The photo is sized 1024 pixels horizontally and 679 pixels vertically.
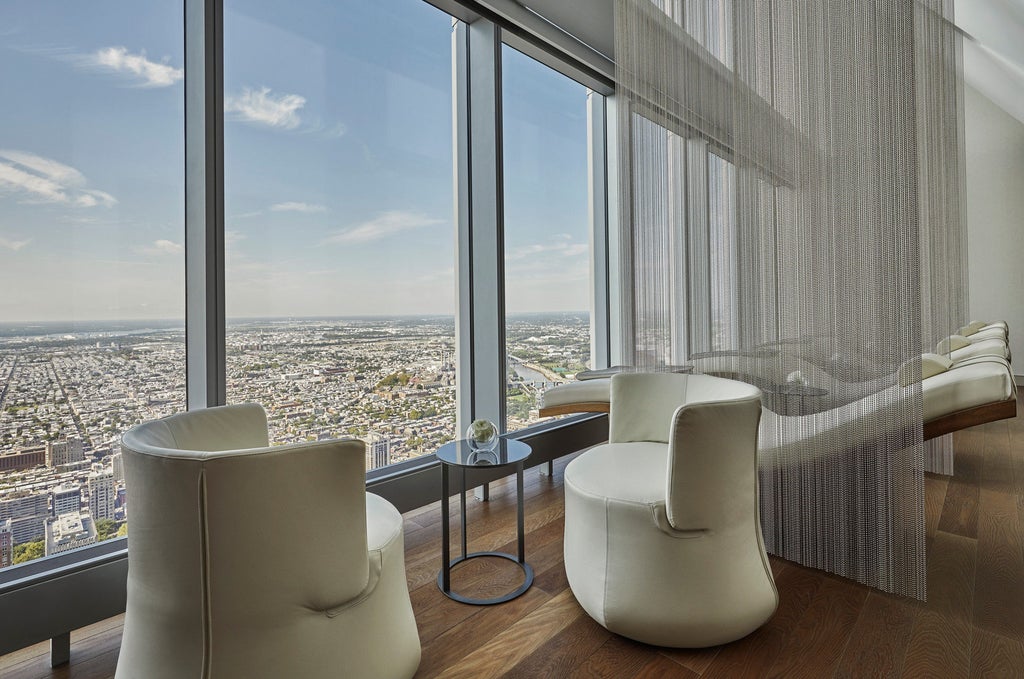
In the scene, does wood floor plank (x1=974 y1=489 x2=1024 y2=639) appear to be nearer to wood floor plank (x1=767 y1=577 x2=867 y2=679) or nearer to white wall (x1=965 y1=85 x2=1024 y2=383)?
wood floor plank (x1=767 y1=577 x2=867 y2=679)

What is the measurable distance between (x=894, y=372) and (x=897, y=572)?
73 centimetres

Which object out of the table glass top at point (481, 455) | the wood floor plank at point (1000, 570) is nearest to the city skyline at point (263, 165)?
the table glass top at point (481, 455)

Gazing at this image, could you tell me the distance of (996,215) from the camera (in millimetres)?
7875

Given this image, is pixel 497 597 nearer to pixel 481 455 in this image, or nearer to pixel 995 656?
pixel 481 455

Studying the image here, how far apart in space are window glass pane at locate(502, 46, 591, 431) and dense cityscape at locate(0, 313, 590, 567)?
0.34 feet

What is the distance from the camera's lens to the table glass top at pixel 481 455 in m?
2.00

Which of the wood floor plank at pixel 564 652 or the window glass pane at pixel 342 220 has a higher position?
the window glass pane at pixel 342 220

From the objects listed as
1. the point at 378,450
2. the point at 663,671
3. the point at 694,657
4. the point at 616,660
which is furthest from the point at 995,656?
the point at 378,450

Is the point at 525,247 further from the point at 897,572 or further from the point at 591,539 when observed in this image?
the point at 897,572

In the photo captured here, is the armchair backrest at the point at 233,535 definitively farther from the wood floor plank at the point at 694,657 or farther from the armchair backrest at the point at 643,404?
the armchair backrest at the point at 643,404

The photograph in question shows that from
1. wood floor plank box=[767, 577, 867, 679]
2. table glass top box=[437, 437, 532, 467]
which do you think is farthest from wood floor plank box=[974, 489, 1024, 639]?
table glass top box=[437, 437, 532, 467]

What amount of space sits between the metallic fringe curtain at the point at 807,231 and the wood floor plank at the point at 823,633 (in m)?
0.12

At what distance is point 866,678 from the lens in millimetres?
1511

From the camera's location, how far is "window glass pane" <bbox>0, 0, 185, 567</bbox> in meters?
1.72
